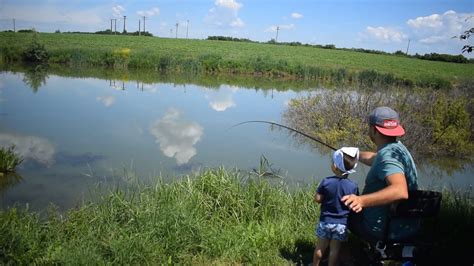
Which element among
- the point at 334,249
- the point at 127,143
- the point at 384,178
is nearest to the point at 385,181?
the point at 384,178

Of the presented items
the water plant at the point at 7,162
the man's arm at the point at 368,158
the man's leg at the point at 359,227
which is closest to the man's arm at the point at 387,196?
the man's leg at the point at 359,227

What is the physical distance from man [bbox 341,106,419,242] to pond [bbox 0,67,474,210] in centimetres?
415

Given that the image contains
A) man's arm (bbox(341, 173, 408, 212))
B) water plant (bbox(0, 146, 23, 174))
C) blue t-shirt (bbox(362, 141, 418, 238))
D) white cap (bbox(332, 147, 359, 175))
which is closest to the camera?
man's arm (bbox(341, 173, 408, 212))

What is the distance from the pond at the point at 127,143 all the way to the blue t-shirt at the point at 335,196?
4.00 m

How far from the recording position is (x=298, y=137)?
13.8m

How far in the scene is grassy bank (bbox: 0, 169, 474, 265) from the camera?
397cm

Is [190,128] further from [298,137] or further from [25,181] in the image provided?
[25,181]

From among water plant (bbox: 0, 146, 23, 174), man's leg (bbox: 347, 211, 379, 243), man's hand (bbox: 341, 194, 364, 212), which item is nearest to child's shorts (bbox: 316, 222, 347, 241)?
man's leg (bbox: 347, 211, 379, 243)

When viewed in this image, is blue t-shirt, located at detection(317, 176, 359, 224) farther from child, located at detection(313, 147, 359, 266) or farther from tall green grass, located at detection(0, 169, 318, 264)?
tall green grass, located at detection(0, 169, 318, 264)

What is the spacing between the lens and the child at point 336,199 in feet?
11.5

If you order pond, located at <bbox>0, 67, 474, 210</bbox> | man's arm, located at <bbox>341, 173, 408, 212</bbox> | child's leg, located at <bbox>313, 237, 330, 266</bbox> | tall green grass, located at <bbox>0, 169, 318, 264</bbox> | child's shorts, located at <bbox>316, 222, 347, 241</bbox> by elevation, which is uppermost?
man's arm, located at <bbox>341, 173, 408, 212</bbox>

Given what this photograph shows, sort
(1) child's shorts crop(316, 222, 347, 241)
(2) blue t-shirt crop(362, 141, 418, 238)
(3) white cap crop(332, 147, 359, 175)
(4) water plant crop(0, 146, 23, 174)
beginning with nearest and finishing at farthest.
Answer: (2) blue t-shirt crop(362, 141, 418, 238) → (3) white cap crop(332, 147, 359, 175) → (1) child's shorts crop(316, 222, 347, 241) → (4) water plant crop(0, 146, 23, 174)

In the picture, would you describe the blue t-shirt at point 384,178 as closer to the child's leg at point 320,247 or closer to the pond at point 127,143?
the child's leg at point 320,247

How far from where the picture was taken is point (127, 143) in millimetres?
11070
